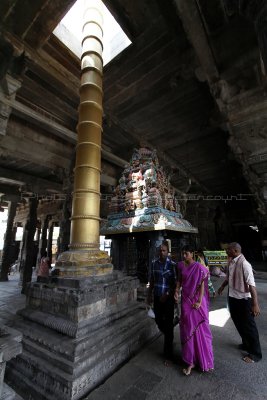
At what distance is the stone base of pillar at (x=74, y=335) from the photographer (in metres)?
2.19

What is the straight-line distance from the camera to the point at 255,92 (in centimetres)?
530

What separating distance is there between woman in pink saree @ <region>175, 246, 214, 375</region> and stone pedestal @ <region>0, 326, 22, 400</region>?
1.86 metres

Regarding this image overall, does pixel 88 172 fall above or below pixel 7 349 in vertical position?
above

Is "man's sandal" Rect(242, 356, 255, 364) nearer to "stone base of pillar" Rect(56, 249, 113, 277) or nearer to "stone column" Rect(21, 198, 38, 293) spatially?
"stone base of pillar" Rect(56, 249, 113, 277)

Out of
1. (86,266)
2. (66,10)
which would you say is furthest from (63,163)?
(86,266)

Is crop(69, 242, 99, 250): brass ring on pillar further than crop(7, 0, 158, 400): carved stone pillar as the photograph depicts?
Yes

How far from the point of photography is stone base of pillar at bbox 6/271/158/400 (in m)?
2.19

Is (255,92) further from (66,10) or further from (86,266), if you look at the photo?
(86,266)

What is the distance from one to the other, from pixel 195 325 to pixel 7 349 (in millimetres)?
2041

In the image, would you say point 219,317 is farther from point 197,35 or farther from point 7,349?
point 197,35

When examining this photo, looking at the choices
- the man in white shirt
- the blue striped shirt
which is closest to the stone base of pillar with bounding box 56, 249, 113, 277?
the blue striped shirt

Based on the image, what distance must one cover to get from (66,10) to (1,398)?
6.05 m

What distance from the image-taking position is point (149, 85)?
234 inches

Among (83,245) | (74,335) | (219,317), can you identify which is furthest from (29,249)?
(219,317)
